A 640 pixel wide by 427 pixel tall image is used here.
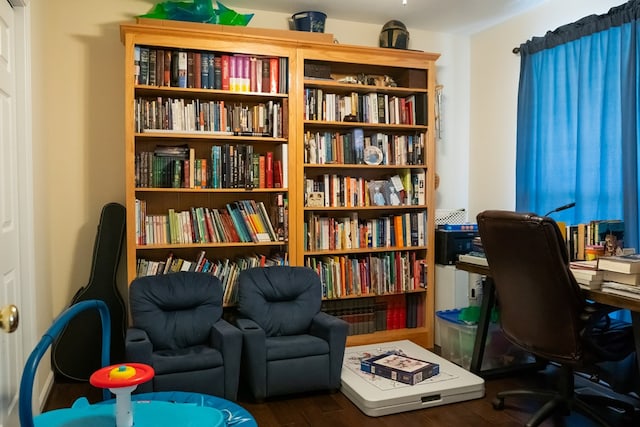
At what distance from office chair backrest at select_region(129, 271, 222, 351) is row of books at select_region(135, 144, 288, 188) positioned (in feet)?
1.98

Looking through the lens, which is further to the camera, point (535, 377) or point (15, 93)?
point (535, 377)

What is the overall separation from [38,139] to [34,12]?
658 mm

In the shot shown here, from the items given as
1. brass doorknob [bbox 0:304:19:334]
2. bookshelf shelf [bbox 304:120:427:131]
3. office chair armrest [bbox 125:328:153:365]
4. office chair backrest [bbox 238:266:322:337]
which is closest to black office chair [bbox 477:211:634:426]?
office chair backrest [bbox 238:266:322:337]

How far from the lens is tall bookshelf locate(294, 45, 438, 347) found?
3.63m

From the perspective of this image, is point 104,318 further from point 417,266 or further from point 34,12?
point 417,266

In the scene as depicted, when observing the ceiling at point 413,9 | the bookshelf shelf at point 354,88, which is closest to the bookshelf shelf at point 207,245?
the bookshelf shelf at point 354,88

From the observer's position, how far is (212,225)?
3406 millimetres

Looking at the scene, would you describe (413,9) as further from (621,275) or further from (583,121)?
(621,275)

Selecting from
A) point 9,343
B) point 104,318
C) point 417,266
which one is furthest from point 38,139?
point 417,266

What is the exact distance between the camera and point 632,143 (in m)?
2.93

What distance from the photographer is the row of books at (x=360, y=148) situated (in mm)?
3629

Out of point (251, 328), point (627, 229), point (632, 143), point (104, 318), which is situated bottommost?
point (251, 328)

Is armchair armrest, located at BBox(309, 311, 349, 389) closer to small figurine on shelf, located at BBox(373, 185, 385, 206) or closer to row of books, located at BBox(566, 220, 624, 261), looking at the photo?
small figurine on shelf, located at BBox(373, 185, 385, 206)

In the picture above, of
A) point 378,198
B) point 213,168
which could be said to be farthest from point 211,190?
point 378,198
